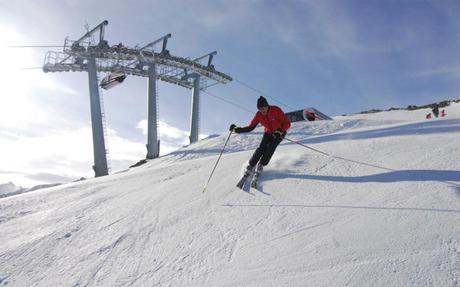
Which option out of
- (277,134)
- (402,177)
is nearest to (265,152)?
(277,134)

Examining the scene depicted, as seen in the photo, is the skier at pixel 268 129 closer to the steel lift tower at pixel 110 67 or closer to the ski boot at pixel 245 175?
the ski boot at pixel 245 175

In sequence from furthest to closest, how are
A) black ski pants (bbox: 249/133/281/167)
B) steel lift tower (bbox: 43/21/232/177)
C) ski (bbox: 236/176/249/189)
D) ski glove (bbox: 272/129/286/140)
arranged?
steel lift tower (bbox: 43/21/232/177) → ski glove (bbox: 272/129/286/140) → black ski pants (bbox: 249/133/281/167) → ski (bbox: 236/176/249/189)

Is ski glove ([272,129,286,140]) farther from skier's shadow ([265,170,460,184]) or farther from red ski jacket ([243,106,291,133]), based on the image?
skier's shadow ([265,170,460,184])

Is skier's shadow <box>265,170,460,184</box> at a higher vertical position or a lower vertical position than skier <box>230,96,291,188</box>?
lower

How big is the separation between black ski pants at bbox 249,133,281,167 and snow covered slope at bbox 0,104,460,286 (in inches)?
13.0

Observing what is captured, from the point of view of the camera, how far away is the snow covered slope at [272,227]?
370 cm

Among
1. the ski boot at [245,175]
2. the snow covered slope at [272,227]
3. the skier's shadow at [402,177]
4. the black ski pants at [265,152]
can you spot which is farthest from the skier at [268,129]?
the skier's shadow at [402,177]

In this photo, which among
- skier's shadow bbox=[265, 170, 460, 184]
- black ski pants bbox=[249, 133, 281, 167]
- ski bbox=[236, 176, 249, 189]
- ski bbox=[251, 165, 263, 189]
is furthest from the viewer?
black ski pants bbox=[249, 133, 281, 167]

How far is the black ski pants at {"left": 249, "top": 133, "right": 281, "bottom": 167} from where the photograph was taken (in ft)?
24.1

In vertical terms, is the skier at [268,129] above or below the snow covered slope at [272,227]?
above

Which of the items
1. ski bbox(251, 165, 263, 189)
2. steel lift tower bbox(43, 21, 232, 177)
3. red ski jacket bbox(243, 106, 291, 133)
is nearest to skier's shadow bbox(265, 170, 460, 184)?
ski bbox(251, 165, 263, 189)

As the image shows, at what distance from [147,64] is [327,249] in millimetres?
27735

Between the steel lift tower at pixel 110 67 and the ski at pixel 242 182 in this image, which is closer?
the ski at pixel 242 182

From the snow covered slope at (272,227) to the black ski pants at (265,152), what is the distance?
33cm
